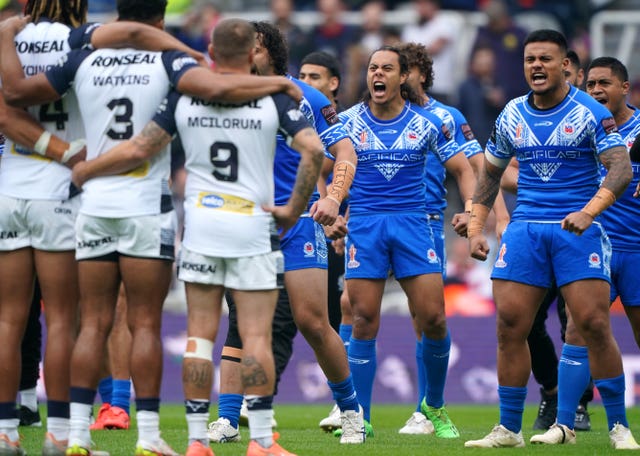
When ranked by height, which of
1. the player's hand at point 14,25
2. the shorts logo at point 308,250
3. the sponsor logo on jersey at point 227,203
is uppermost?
the player's hand at point 14,25

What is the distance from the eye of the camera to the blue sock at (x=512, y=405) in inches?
337

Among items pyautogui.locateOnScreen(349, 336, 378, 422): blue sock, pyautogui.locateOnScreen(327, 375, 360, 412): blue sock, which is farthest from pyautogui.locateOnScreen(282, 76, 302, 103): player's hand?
pyautogui.locateOnScreen(349, 336, 378, 422): blue sock

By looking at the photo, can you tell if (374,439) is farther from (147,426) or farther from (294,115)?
(294,115)

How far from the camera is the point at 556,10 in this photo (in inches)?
770

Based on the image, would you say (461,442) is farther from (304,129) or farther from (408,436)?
(304,129)

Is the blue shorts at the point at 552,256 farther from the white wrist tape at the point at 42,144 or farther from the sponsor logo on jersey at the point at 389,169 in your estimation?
the white wrist tape at the point at 42,144

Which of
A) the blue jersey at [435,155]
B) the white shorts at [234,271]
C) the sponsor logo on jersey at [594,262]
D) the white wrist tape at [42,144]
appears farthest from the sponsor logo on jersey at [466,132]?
the white wrist tape at [42,144]

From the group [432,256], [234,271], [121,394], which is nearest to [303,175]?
[234,271]

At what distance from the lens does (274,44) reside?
9.12 metres

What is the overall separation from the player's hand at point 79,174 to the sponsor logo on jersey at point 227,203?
697mm

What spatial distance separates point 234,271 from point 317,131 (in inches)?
89.8

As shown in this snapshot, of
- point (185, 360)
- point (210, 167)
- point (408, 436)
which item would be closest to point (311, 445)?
point (408, 436)

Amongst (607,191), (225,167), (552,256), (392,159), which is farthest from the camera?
(392,159)

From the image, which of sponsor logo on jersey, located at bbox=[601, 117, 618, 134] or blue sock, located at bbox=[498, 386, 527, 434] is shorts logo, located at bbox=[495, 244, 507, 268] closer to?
blue sock, located at bbox=[498, 386, 527, 434]
